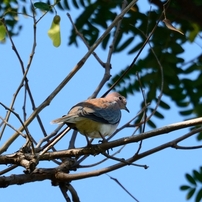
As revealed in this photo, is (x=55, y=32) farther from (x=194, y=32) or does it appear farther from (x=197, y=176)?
(x=194, y=32)

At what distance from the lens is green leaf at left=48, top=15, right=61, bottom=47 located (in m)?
3.99

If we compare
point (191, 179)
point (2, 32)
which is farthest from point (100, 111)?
point (2, 32)

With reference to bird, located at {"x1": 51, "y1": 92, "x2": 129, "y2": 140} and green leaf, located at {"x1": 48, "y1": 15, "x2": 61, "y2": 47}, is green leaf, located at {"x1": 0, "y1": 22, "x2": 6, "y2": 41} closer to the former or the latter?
green leaf, located at {"x1": 48, "y1": 15, "x2": 61, "y2": 47}

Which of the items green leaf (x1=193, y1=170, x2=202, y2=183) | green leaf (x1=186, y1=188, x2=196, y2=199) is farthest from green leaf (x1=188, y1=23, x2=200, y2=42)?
green leaf (x1=186, y1=188, x2=196, y2=199)

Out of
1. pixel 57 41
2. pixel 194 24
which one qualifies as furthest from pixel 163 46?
pixel 57 41

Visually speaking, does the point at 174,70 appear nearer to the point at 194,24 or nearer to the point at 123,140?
the point at 194,24

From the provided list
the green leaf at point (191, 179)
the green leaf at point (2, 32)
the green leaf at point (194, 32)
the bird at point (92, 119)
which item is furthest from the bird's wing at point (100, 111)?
the green leaf at point (2, 32)

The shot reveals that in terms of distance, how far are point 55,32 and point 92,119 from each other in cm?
159

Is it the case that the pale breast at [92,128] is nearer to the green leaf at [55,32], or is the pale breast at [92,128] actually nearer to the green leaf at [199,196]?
the green leaf at [199,196]

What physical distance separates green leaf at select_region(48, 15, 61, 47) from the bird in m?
1.05

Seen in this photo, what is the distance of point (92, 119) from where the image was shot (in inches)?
215

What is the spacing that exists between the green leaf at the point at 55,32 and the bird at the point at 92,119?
41.4 inches

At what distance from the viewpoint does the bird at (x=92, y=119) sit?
5195 millimetres

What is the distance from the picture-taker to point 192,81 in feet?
21.8
